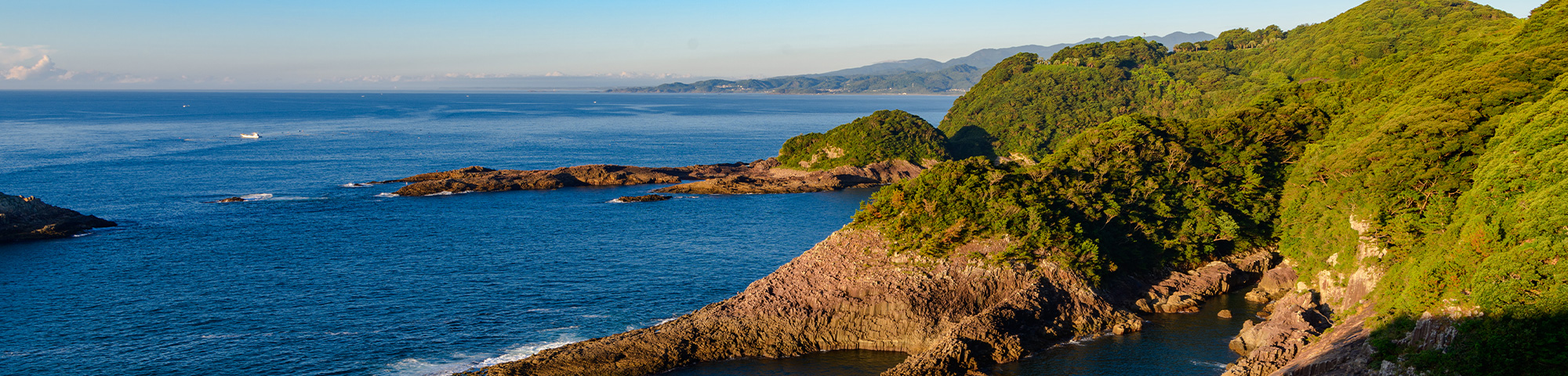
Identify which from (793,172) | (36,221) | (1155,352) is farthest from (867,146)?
(36,221)

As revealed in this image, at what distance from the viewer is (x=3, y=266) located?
59.3 metres

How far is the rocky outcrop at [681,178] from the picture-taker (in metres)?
99.9

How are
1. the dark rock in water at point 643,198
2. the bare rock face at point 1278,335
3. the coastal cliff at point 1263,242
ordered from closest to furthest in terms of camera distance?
the coastal cliff at point 1263,242 < the bare rock face at point 1278,335 < the dark rock in water at point 643,198

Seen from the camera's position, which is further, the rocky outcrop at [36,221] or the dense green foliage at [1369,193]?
the rocky outcrop at [36,221]

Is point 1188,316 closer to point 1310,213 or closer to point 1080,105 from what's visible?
point 1310,213

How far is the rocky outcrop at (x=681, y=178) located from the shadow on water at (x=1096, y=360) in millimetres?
59197

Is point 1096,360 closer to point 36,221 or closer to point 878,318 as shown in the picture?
point 878,318

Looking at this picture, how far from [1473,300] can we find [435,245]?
205 ft

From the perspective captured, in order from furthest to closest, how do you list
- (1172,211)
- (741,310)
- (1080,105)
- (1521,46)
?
(1080,105) < (1172,211) < (1521,46) < (741,310)

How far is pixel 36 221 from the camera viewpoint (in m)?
70.9

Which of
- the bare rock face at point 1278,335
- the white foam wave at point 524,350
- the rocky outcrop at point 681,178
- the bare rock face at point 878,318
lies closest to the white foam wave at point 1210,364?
the bare rock face at point 1278,335

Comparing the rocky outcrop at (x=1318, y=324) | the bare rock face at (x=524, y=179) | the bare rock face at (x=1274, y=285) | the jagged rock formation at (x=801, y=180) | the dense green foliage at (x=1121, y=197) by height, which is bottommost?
the jagged rock formation at (x=801, y=180)

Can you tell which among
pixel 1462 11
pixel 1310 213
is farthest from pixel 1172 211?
pixel 1462 11

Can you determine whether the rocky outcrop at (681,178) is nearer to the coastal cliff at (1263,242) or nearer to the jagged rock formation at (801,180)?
the jagged rock formation at (801,180)
